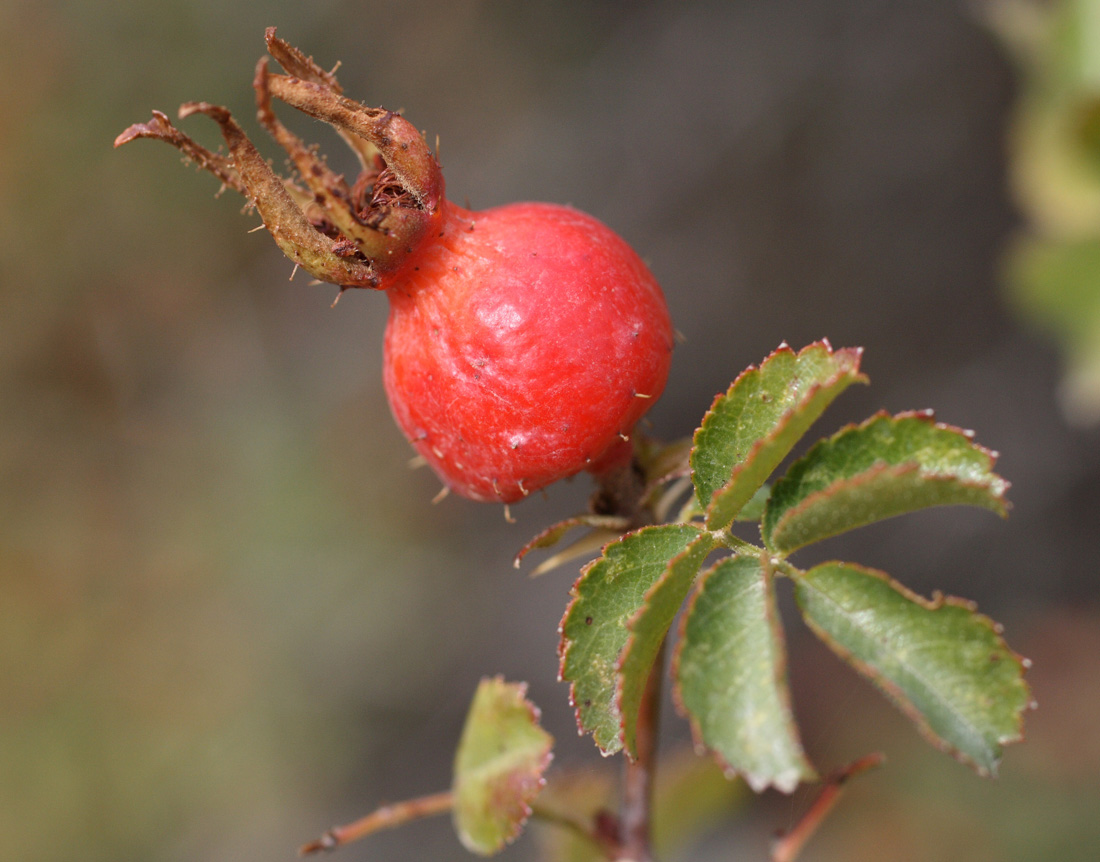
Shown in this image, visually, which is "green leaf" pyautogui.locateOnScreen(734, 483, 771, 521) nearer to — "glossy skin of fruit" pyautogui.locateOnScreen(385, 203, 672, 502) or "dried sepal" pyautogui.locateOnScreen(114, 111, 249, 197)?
"glossy skin of fruit" pyautogui.locateOnScreen(385, 203, 672, 502)

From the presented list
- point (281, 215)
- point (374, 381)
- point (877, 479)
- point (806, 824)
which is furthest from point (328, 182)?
point (374, 381)

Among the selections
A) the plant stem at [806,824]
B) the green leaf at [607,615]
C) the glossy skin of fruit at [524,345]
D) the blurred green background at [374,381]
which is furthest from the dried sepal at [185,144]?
the blurred green background at [374,381]

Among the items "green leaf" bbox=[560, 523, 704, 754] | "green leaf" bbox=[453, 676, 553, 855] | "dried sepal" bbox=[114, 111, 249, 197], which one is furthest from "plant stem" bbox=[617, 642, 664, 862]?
"dried sepal" bbox=[114, 111, 249, 197]

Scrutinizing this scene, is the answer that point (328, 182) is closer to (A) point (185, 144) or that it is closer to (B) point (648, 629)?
(A) point (185, 144)

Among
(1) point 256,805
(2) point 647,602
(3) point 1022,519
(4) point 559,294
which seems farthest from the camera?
(1) point 256,805

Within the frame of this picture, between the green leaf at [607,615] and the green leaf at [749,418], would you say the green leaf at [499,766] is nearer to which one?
the green leaf at [607,615]

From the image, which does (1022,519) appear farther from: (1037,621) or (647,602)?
(647,602)

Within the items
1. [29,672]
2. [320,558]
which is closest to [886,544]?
[320,558]

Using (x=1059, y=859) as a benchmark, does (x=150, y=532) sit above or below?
above
